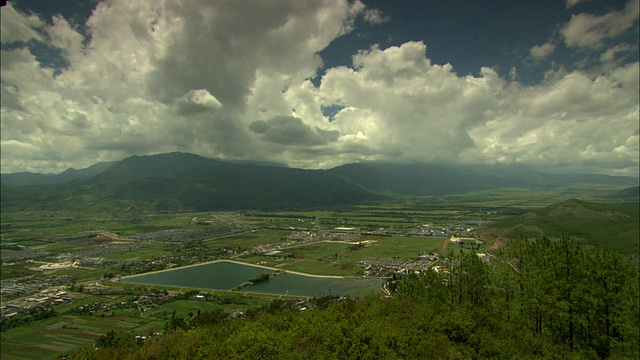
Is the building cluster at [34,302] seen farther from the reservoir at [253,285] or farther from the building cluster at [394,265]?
the building cluster at [394,265]

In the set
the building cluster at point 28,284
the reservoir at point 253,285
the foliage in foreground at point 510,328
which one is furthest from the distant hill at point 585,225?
the building cluster at point 28,284

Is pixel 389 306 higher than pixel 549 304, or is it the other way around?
pixel 549 304

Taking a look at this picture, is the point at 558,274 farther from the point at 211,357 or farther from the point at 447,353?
the point at 211,357

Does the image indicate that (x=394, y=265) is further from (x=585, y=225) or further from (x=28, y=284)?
(x=28, y=284)

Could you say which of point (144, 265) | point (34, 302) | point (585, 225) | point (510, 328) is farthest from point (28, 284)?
point (585, 225)

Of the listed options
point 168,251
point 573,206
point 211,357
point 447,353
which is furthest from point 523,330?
point 573,206

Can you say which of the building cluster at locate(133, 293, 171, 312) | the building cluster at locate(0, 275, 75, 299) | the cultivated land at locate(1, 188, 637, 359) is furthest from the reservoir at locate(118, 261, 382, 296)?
the building cluster at locate(0, 275, 75, 299)

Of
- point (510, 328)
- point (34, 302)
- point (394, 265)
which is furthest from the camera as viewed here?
point (394, 265)
